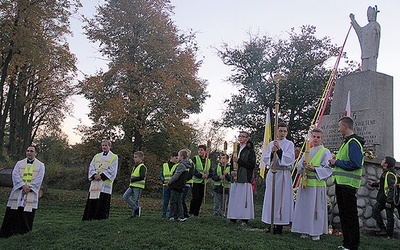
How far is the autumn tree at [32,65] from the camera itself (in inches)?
760

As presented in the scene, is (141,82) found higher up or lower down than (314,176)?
higher up

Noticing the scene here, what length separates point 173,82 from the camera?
27.6 metres

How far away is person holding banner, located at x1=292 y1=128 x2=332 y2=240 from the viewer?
779 cm

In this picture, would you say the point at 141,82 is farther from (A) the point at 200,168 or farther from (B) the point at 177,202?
(B) the point at 177,202

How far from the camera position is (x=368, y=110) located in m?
11.2

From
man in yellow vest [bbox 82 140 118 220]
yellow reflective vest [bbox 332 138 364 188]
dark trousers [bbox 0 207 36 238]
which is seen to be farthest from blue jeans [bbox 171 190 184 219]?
yellow reflective vest [bbox 332 138 364 188]

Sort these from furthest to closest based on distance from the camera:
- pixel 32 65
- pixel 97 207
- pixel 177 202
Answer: pixel 32 65 < pixel 97 207 < pixel 177 202

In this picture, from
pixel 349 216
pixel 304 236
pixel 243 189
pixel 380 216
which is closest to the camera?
pixel 349 216

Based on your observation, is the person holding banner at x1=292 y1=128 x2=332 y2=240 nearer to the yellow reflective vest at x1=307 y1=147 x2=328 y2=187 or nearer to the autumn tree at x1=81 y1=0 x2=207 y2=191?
the yellow reflective vest at x1=307 y1=147 x2=328 y2=187

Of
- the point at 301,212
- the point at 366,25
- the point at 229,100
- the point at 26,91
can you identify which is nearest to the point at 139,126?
the point at 229,100

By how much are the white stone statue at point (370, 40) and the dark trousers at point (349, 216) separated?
6.28 meters

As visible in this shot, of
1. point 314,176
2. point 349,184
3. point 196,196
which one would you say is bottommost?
point 196,196

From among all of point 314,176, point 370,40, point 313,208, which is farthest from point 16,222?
point 370,40

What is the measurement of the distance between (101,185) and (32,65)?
51.7 ft
